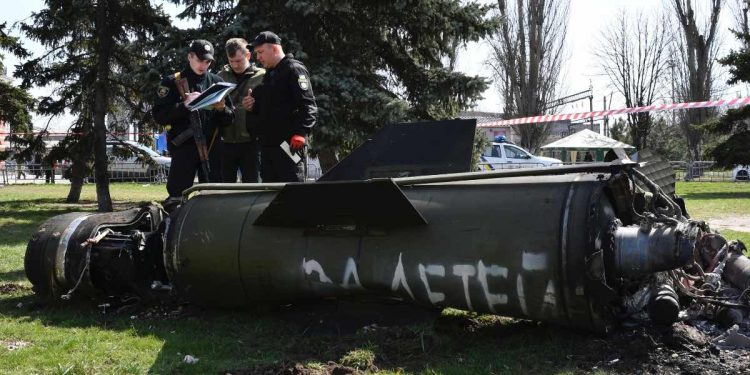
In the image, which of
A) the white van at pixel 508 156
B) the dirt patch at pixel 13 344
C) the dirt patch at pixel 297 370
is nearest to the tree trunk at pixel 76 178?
the dirt patch at pixel 13 344

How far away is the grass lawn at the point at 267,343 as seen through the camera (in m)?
3.49

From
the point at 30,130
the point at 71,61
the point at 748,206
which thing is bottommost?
the point at 748,206

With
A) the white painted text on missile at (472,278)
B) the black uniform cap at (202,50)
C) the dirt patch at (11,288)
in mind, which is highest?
the black uniform cap at (202,50)

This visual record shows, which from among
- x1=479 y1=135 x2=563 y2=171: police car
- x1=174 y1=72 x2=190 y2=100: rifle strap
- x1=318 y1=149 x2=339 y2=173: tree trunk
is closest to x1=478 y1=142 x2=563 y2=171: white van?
x1=479 y1=135 x2=563 y2=171: police car

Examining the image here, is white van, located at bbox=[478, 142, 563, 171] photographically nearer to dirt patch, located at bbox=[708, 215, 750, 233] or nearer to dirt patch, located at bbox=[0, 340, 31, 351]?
dirt patch, located at bbox=[708, 215, 750, 233]

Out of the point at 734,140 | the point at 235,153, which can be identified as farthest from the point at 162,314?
the point at 734,140

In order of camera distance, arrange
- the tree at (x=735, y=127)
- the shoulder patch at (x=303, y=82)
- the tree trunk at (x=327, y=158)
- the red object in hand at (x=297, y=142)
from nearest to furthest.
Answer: the red object in hand at (x=297, y=142), the shoulder patch at (x=303, y=82), the tree trunk at (x=327, y=158), the tree at (x=735, y=127)

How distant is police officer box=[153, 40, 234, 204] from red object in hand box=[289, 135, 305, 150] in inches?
26.5

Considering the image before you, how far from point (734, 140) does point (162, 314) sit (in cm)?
2010

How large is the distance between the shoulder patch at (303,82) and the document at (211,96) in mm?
487

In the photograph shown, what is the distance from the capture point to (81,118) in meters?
14.1

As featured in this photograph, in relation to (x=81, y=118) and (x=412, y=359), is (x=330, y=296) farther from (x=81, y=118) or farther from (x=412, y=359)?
(x=81, y=118)

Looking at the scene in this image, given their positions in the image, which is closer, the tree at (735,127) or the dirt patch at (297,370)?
the dirt patch at (297,370)

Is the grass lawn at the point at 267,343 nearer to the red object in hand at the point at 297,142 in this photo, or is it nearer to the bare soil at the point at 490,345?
the bare soil at the point at 490,345
